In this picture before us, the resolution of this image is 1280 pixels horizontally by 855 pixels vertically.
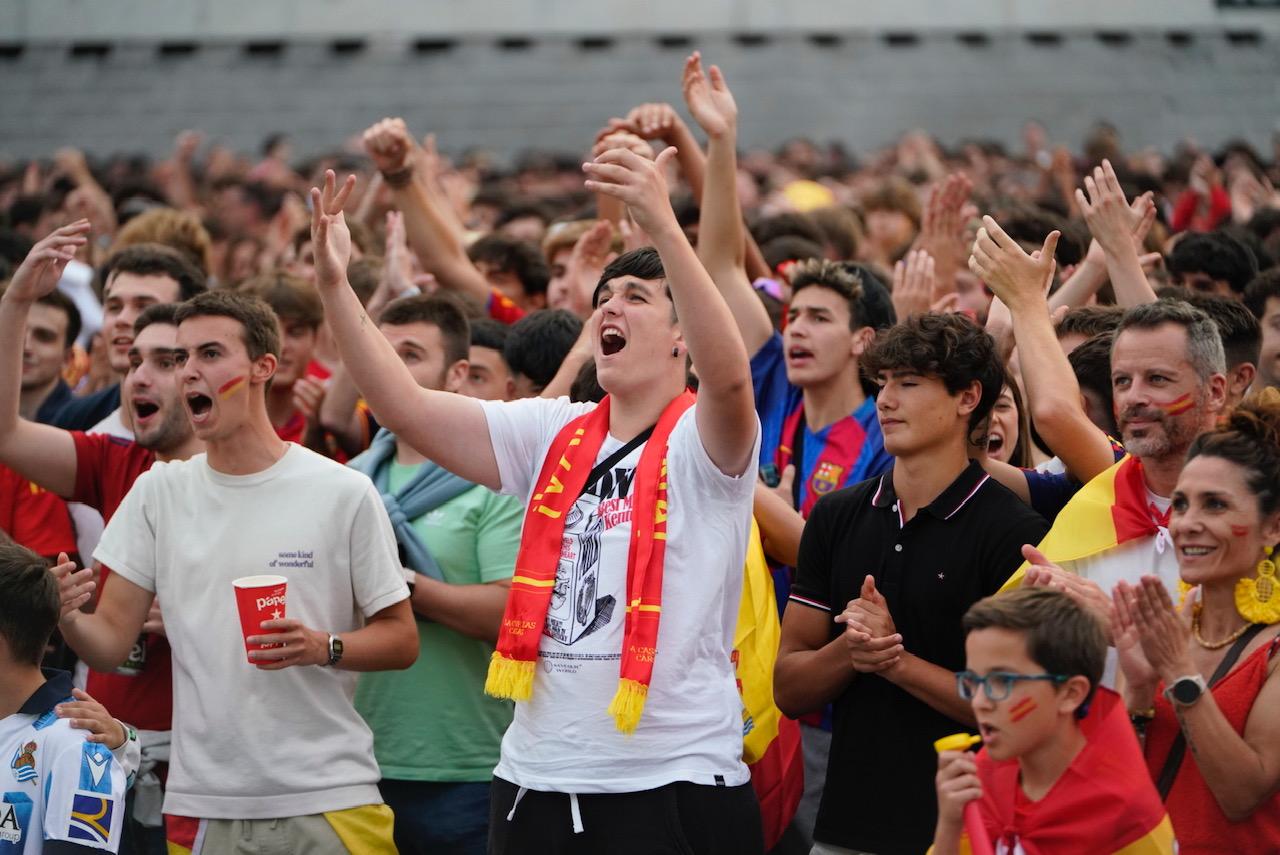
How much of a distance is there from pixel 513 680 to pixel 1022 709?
49.5 inches

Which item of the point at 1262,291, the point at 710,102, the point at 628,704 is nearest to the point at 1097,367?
the point at 1262,291

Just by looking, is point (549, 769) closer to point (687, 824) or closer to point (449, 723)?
point (687, 824)

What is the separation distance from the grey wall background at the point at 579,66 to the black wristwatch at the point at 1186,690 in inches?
758

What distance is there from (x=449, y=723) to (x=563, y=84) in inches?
737

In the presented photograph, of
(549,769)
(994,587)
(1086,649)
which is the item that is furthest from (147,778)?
(1086,649)

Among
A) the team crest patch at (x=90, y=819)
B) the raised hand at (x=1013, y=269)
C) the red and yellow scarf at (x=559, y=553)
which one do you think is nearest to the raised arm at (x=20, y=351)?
the team crest patch at (x=90, y=819)

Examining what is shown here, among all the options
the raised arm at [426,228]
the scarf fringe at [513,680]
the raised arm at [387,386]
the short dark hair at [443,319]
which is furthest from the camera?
the raised arm at [426,228]

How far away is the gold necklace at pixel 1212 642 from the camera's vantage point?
3574 mm

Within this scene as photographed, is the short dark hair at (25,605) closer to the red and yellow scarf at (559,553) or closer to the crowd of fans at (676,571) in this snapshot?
the crowd of fans at (676,571)

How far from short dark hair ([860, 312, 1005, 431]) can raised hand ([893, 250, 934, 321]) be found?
1493 mm

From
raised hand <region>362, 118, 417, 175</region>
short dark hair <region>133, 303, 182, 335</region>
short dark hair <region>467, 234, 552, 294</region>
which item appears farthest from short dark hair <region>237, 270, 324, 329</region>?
short dark hair <region>467, 234, 552, 294</region>

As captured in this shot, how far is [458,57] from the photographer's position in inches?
895

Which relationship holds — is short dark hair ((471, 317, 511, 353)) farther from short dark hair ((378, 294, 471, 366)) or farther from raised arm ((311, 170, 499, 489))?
raised arm ((311, 170, 499, 489))

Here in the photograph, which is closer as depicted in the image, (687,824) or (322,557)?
(687,824)
